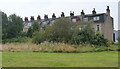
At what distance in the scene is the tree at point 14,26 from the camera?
33.7m

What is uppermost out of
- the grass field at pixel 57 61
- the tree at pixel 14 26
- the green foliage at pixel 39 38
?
the tree at pixel 14 26

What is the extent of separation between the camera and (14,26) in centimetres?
3409

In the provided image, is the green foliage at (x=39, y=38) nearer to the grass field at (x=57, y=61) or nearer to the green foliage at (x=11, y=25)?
the grass field at (x=57, y=61)

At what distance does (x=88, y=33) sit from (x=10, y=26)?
2212cm

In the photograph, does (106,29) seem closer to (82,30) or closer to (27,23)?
(82,30)

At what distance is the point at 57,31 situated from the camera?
65.3ft

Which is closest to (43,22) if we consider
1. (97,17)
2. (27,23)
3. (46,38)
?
(27,23)

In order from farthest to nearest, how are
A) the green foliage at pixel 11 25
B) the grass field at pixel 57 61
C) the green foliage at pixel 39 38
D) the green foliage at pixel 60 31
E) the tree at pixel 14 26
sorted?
the tree at pixel 14 26, the green foliage at pixel 11 25, the green foliage at pixel 39 38, the green foliage at pixel 60 31, the grass field at pixel 57 61

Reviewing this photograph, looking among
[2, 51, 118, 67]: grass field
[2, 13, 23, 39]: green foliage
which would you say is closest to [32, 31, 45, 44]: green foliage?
[2, 51, 118, 67]: grass field

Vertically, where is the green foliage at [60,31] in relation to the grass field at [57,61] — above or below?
above

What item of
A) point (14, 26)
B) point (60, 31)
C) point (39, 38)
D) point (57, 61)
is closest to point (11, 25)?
point (14, 26)

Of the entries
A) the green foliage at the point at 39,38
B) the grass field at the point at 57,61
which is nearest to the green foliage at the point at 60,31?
the green foliage at the point at 39,38

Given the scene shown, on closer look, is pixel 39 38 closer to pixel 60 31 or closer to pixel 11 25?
pixel 60 31

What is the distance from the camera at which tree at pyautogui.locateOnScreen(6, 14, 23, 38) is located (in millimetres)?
33656
